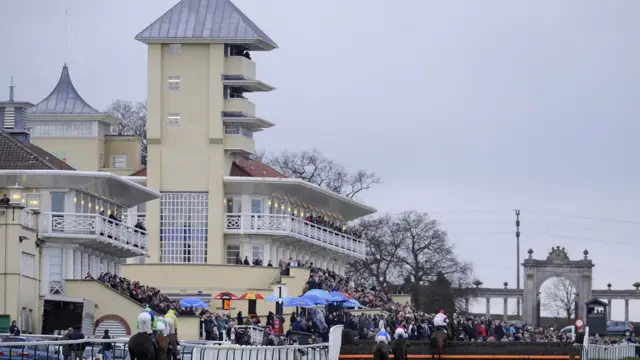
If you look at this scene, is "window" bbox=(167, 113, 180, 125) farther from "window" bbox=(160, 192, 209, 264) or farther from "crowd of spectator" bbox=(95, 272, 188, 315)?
"crowd of spectator" bbox=(95, 272, 188, 315)

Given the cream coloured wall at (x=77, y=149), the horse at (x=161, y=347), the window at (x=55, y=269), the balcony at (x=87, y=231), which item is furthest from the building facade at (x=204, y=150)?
the horse at (x=161, y=347)

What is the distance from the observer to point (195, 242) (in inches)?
4094

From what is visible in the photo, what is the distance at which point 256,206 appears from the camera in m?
106

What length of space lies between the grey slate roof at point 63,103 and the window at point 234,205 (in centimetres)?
992

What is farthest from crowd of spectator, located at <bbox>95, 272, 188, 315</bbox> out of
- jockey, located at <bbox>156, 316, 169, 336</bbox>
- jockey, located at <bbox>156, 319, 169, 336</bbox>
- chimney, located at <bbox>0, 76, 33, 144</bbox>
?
jockey, located at <bbox>156, 319, 169, 336</bbox>

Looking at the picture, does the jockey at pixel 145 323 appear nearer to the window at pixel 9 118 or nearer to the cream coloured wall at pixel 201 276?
the window at pixel 9 118

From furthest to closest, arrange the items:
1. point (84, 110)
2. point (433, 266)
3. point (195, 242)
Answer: point (433, 266) < point (84, 110) < point (195, 242)

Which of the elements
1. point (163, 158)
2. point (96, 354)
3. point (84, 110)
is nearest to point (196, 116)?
point (163, 158)

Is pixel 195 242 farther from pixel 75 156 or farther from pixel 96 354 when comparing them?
pixel 96 354

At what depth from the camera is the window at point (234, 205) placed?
347 ft

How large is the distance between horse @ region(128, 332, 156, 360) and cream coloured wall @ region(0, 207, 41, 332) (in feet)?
103

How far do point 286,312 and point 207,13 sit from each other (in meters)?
20.3

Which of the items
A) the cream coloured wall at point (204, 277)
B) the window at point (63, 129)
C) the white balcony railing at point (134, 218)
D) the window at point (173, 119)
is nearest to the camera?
the cream coloured wall at point (204, 277)

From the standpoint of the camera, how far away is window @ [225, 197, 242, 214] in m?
106
